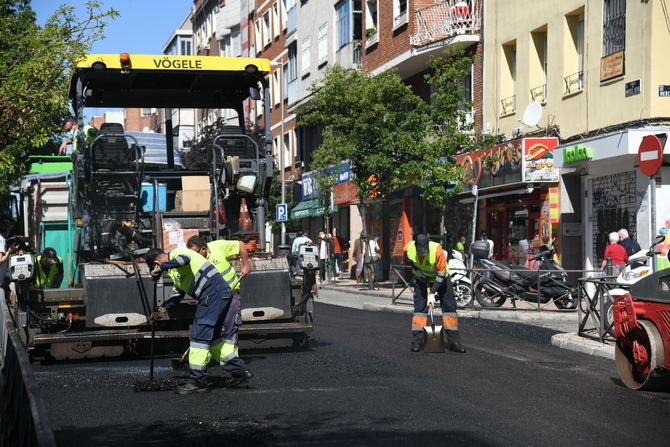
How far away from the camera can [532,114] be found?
23.3 m

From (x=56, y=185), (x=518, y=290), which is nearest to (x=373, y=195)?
(x=518, y=290)

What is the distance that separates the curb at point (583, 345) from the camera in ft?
41.2

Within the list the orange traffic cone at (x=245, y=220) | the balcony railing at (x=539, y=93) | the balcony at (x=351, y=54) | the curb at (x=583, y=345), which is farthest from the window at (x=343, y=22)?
the orange traffic cone at (x=245, y=220)

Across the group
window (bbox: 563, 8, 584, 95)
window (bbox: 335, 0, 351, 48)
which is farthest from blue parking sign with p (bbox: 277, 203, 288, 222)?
window (bbox: 563, 8, 584, 95)

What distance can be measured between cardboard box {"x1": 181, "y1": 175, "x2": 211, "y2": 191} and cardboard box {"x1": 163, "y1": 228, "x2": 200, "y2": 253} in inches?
22.5

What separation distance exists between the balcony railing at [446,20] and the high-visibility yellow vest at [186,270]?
1843 centimetres

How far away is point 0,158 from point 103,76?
545cm

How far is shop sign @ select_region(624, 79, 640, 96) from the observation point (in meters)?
19.6

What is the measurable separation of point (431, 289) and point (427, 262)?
34 centimetres

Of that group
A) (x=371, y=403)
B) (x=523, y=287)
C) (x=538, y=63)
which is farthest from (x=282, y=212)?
(x=371, y=403)

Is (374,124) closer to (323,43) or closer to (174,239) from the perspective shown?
(323,43)

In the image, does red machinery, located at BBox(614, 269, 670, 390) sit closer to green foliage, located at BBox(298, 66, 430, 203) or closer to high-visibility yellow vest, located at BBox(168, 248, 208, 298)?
high-visibility yellow vest, located at BBox(168, 248, 208, 298)

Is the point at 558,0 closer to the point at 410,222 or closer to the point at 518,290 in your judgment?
the point at 518,290

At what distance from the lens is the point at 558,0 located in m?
23.2
